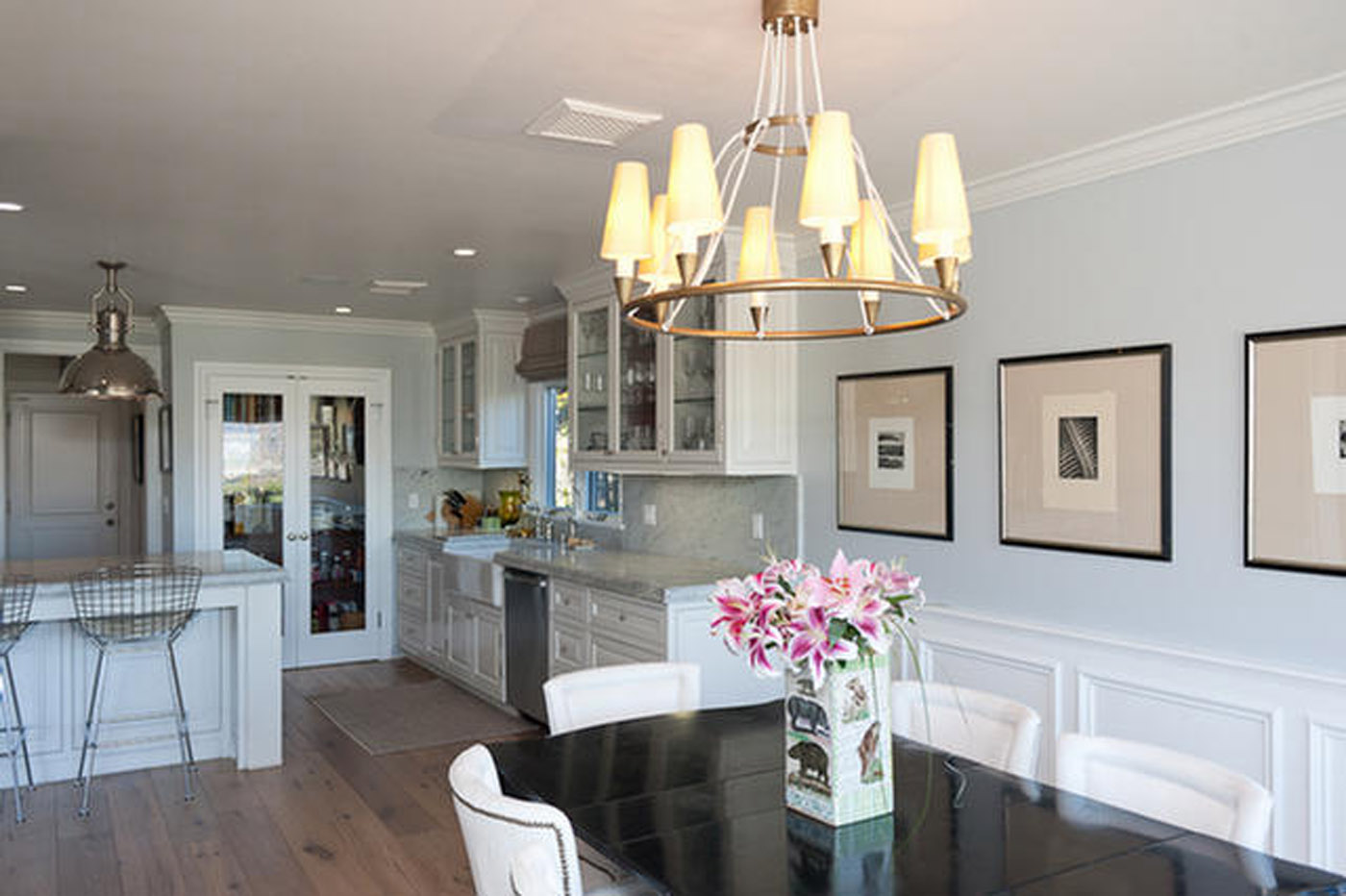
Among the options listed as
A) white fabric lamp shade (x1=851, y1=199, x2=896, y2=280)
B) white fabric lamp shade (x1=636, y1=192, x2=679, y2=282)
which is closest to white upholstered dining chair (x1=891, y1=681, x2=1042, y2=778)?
white fabric lamp shade (x1=851, y1=199, x2=896, y2=280)

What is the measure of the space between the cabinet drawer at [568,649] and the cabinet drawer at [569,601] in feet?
0.19

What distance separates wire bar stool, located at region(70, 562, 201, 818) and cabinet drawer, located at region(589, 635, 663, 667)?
1.72m

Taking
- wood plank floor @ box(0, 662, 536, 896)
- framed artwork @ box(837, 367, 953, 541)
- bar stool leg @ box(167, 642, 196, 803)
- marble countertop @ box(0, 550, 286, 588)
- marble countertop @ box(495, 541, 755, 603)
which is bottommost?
wood plank floor @ box(0, 662, 536, 896)

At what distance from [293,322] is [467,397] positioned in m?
1.22

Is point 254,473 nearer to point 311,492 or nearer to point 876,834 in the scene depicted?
point 311,492

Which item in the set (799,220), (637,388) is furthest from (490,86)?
(637,388)

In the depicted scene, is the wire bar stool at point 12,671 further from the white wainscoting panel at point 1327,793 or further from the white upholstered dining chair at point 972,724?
the white wainscoting panel at point 1327,793

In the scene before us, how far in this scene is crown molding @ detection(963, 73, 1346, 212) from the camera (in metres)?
2.61

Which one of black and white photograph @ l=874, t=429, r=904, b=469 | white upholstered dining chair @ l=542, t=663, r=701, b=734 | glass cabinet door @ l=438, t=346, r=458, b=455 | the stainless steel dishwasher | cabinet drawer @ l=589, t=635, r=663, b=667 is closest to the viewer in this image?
white upholstered dining chair @ l=542, t=663, r=701, b=734

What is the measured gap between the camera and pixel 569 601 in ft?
15.9

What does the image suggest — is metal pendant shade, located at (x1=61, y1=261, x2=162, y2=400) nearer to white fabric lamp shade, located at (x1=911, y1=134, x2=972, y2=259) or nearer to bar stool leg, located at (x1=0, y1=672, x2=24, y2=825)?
bar stool leg, located at (x1=0, y1=672, x2=24, y2=825)

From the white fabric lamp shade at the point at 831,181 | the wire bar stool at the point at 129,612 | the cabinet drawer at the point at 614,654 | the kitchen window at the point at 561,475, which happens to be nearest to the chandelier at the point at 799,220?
the white fabric lamp shade at the point at 831,181

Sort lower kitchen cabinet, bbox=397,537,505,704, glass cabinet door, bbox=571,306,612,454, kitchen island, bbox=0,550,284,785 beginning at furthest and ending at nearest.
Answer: lower kitchen cabinet, bbox=397,537,505,704 < glass cabinet door, bbox=571,306,612,454 < kitchen island, bbox=0,550,284,785

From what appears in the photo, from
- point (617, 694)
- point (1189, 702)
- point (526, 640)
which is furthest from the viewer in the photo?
point (526, 640)
